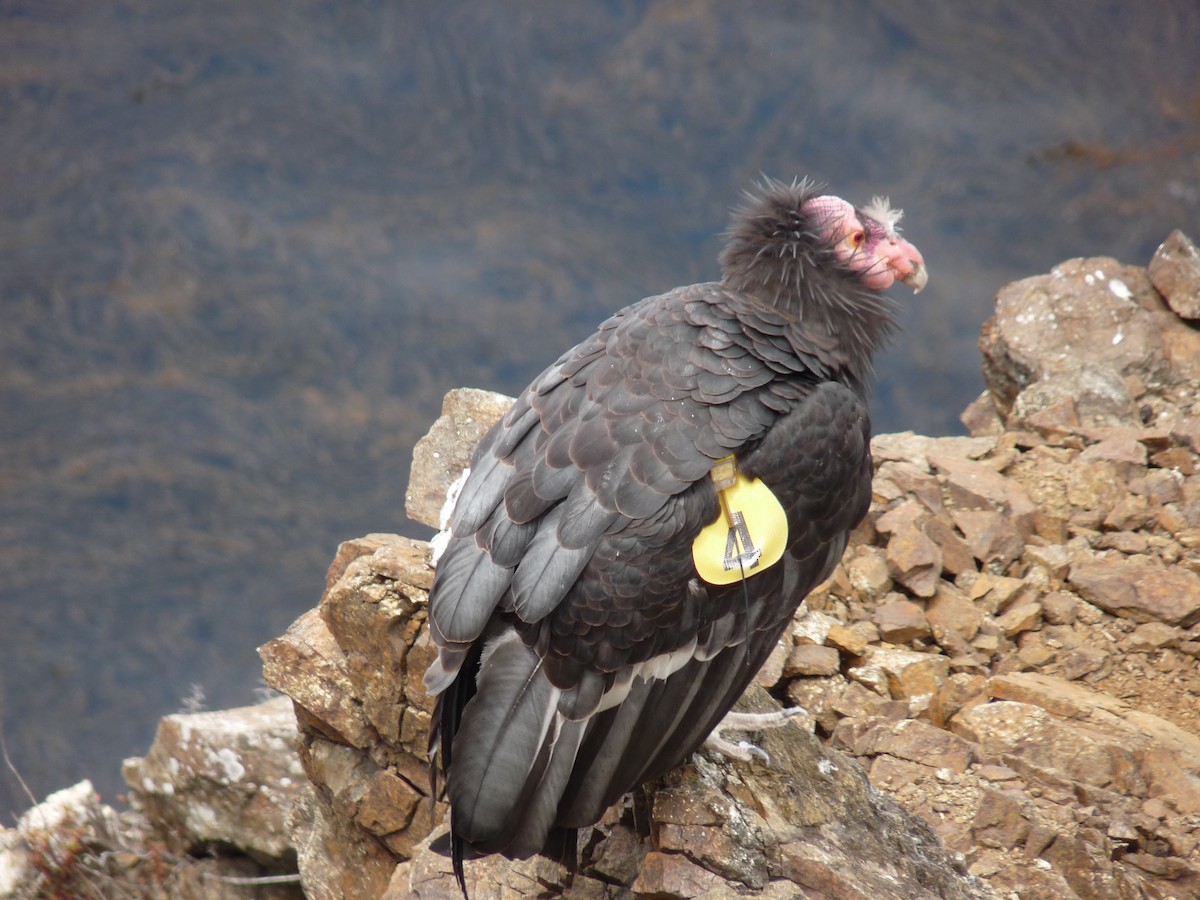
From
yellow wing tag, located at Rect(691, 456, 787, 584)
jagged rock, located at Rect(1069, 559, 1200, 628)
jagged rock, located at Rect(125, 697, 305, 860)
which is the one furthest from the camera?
jagged rock, located at Rect(125, 697, 305, 860)

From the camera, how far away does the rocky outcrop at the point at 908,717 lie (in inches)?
146

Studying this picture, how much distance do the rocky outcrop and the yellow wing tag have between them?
28.7 inches

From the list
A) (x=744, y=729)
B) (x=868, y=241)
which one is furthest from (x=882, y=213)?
(x=744, y=729)

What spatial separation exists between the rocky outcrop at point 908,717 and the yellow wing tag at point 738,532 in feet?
2.39

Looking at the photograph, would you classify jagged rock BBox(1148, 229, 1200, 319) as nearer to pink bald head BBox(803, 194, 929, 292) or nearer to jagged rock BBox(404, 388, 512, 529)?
pink bald head BBox(803, 194, 929, 292)

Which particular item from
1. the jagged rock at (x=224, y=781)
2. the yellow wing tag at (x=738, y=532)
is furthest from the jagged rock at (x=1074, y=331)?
the jagged rock at (x=224, y=781)

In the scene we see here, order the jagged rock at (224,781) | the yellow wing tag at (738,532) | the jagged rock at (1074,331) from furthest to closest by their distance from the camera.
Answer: the jagged rock at (1074,331) < the jagged rock at (224,781) < the yellow wing tag at (738,532)

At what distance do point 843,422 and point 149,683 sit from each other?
8.16 meters

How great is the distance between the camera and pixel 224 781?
557cm

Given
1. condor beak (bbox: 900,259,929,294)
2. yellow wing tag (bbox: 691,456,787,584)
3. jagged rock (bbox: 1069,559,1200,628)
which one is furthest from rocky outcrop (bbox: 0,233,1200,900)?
condor beak (bbox: 900,259,929,294)

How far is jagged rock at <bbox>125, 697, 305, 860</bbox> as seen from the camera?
5.56m

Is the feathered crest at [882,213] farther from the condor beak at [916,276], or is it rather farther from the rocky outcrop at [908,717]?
the rocky outcrop at [908,717]

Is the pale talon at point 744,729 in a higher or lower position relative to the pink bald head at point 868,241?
lower

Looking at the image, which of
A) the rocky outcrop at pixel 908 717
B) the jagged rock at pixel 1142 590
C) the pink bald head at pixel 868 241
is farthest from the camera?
the jagged rock at pixel 1142 590
